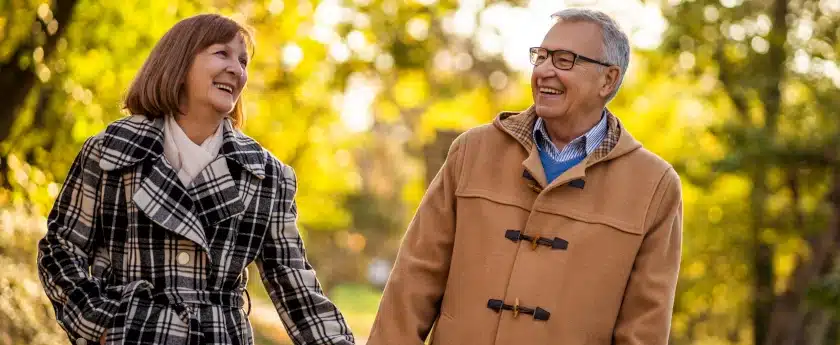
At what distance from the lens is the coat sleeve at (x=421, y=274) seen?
4.50 m

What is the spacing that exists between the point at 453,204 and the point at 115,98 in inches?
342

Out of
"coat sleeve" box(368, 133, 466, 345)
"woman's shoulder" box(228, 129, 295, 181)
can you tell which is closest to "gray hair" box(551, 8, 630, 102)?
"coat sleeve" box(368, 133, 466, 345)

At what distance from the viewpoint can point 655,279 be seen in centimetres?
433

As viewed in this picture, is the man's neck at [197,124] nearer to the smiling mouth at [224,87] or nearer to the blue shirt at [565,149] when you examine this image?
the smiling mouth at [224,87]

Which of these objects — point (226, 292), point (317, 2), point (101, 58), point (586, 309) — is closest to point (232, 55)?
point (226, 292)

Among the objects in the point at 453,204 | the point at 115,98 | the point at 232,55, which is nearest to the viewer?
the point at 232,55

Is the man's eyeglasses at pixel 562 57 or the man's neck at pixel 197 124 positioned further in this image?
the man's eyeglasses at pixel 562 57

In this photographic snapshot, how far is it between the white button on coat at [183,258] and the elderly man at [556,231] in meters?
0.75

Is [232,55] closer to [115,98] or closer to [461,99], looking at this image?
[115,98]

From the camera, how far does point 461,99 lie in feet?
90.1

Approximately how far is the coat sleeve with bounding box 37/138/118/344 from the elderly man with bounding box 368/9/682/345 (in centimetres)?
102

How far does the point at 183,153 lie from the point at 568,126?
1.32 meters

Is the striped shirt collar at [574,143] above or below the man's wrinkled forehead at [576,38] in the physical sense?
below

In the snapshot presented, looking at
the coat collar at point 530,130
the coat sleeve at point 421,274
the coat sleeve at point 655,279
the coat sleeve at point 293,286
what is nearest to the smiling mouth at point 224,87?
the coat sleeve at point 293,286
